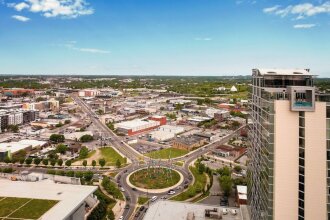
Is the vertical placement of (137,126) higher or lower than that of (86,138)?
higher

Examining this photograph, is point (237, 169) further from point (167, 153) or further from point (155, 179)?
point (167, 153)

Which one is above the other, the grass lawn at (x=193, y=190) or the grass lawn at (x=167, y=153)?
the grass lawn at (x=167, y=153)

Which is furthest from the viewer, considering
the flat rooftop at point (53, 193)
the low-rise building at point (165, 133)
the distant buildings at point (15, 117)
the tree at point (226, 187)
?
the distant buildings at point (15, 117)

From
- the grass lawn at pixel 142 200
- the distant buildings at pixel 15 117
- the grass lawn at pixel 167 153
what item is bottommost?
the grass lawn at pixel 142 200

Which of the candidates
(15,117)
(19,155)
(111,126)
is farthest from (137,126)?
(15,117)

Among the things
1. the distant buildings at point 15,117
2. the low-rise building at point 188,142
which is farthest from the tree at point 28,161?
the distant buildings at point 15,117

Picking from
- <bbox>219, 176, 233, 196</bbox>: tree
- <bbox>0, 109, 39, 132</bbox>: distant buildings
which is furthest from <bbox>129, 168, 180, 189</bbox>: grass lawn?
<bbox>0, 109, 39, 132</bbox>: distant buildings

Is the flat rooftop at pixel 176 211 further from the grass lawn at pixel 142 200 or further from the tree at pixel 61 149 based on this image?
the tree at pixel 61 149
